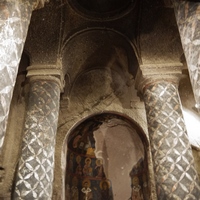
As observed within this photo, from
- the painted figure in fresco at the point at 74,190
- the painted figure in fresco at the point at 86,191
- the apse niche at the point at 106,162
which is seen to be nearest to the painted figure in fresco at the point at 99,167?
the apse niche at the point at 106,162

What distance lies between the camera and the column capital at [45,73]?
4.39 metres

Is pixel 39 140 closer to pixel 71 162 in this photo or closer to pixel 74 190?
pixel 71 162

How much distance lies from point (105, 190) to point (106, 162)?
2.23 feet

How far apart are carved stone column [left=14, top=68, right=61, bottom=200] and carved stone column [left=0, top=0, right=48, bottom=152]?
1.64 m

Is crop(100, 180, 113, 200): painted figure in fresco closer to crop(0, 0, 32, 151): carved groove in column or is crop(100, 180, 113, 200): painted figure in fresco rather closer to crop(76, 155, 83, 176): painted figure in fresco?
crop(76, 155, 83, 176): painted figure in fresco

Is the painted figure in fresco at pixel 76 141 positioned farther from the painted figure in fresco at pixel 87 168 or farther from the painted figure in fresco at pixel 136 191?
the painted figure in fresco at pixel 136 191

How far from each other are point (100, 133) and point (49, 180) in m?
2.81

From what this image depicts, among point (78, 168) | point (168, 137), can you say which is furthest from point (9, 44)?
point (78, 168)

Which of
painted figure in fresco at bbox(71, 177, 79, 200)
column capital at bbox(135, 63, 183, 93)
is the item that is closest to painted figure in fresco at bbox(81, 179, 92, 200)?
painted figure in fresco at bbox(71, 177, 79, 200)

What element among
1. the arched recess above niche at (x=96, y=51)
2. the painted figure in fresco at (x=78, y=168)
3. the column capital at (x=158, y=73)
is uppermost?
the arched recess above niche at (x=96, y=51)

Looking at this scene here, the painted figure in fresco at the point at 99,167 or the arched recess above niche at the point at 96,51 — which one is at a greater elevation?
the arched recess above niche at the point at 96,51

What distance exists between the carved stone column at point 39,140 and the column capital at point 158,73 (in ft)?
5.13

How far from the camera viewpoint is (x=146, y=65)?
4457 mm

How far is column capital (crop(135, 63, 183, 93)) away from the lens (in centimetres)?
425
